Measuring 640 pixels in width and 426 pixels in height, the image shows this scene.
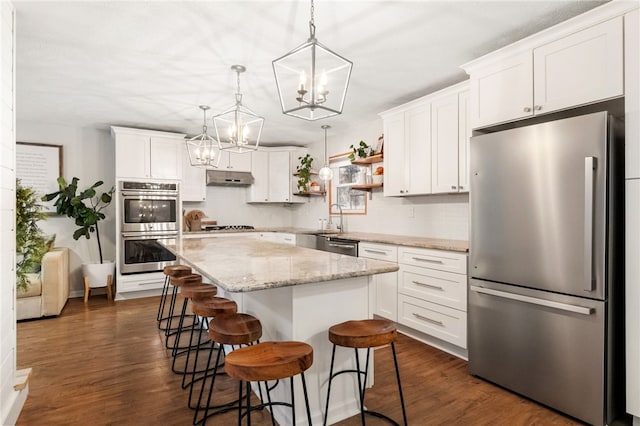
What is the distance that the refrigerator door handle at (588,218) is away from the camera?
1904mm

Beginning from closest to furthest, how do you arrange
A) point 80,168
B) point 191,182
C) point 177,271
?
point 177,271 < point 80,168 < point 191,182

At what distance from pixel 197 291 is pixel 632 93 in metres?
2.93

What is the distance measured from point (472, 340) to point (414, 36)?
7.31ft

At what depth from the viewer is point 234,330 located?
1789 mm

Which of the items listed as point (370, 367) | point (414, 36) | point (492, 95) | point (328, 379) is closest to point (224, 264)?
point (328, 379)

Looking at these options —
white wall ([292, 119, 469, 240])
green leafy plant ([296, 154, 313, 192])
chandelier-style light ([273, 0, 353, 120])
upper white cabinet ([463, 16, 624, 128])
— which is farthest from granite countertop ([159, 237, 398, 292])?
green leafy plant ([296, 154, 313, 192])

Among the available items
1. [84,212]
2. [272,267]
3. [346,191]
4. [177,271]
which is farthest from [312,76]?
[84,212]

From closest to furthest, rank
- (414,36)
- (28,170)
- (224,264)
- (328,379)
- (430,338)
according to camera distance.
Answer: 1. (328,379)
2. (224,264)
3. (414,36)
4. (430,338)
5. (28,170)

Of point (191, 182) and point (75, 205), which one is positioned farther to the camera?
point (191, 182)

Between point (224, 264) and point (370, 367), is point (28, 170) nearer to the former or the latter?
point (224, 264)

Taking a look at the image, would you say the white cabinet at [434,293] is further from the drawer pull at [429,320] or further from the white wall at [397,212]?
the white wall at [397,212]

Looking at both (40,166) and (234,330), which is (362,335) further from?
(40,166)

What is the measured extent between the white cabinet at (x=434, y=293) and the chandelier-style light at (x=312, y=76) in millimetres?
1524

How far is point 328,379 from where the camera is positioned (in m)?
1.95
